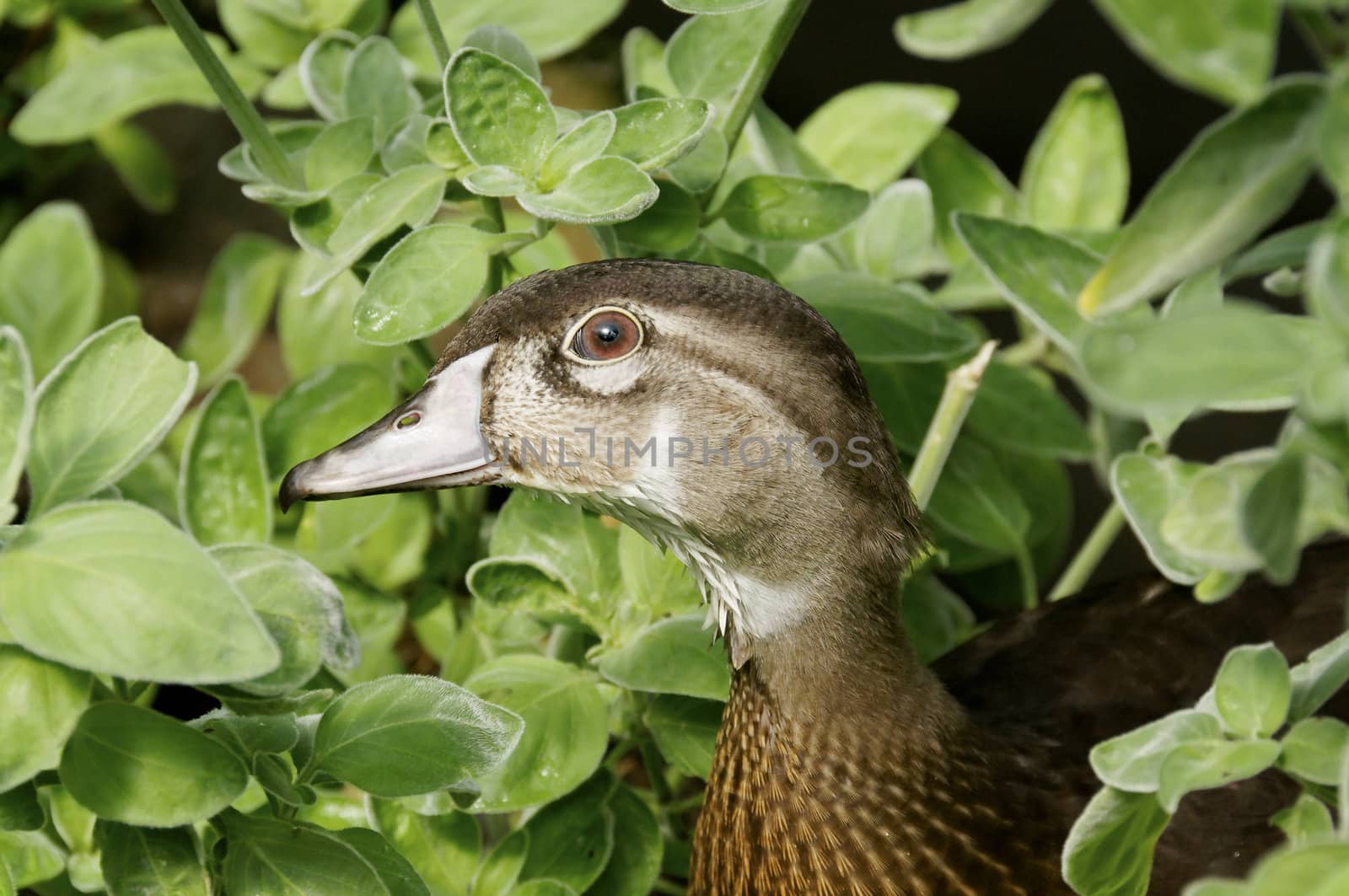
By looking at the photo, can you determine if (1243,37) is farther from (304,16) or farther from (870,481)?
(304,16)

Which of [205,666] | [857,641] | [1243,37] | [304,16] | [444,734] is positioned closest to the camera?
[1243,37]

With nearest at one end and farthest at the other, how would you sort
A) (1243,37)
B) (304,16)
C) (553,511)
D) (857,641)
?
(1243,37) < (857,641) < (553,511) < (304,16)

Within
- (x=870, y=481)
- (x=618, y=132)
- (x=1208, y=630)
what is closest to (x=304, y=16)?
(x=618, y=132)

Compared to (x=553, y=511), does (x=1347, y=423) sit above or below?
above

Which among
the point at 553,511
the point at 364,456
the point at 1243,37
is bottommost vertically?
the point at 553,511

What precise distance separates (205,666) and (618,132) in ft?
1.24

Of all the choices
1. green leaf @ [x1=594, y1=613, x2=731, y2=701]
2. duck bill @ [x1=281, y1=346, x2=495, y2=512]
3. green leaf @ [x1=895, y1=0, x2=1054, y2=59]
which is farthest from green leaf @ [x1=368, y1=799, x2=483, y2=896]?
green leaf @ [x1=895, y1=0, x2=1054, y2=59]

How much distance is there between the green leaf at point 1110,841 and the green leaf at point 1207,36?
12.9 inches

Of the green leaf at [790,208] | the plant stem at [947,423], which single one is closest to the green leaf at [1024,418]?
the plant stem at [947,423]

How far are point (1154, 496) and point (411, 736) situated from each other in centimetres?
40

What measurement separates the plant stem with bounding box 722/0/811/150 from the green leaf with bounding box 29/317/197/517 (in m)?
0.36

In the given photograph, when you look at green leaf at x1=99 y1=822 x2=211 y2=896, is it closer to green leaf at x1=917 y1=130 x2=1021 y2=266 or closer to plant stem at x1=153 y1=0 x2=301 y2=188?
plant stem at x1=153 y1=0 x2=301 y2=188

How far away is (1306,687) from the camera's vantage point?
0.60m

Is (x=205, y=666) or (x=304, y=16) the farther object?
(x=304, y=16)
